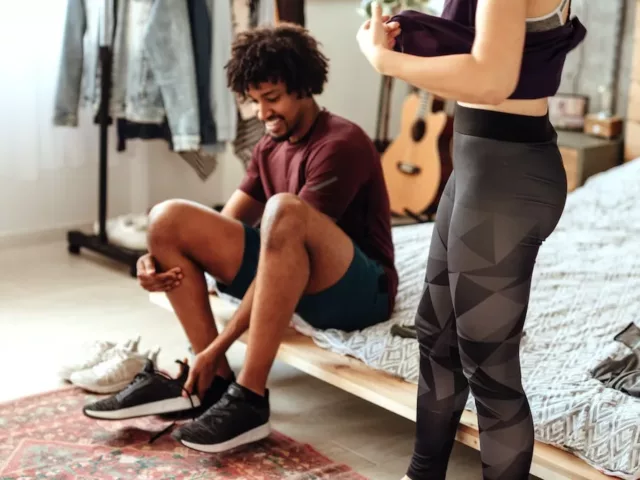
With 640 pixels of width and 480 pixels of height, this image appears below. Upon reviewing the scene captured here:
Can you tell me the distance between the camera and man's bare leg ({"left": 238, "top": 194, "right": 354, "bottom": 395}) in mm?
1850

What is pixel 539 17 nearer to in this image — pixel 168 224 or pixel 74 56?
pixel 168 224

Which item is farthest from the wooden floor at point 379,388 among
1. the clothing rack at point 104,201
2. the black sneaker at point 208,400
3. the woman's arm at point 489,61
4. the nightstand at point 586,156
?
the nightstand at point 586,156

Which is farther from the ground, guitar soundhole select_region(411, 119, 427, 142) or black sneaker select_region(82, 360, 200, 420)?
guitar soundhole select_region(411, 119, 427, 142)

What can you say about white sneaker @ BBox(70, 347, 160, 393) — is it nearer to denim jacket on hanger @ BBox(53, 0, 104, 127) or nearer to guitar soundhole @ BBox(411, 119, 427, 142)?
denim jacket on hanger @ BBox(53, 0, 104, 127)

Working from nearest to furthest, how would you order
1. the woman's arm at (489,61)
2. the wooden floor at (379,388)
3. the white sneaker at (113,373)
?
1. the woman's arm at (489,61)
2. the wooden floor at (379,388)
3. the white sneaker at (113,373)

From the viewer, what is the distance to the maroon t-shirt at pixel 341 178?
2.01 m

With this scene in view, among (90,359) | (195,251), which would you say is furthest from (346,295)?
(90,359)

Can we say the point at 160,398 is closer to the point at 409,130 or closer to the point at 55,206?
the point at 55,206

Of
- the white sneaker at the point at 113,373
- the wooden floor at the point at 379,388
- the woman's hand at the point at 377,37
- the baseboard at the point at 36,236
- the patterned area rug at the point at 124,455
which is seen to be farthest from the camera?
the baseboard at the point at 36,236

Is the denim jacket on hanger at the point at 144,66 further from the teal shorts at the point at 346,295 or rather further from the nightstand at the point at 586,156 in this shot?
the nightstand at the point at 586,156

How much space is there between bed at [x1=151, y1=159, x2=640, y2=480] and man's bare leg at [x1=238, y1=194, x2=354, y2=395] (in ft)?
0.57

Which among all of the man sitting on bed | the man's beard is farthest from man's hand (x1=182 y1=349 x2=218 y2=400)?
the man's beard

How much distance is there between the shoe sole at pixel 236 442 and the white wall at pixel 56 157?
2.00 m

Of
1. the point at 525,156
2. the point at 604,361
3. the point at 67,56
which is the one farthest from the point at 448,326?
the point at 67,56
